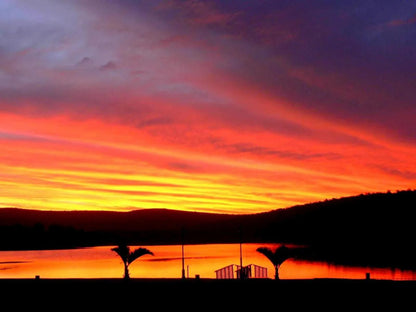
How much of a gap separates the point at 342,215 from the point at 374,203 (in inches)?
435

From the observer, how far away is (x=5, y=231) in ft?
559
